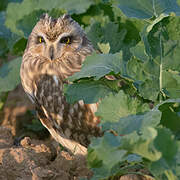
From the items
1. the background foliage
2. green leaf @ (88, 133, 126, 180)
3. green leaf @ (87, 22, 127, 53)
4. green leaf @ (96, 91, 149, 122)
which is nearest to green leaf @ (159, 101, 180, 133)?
the background foliage

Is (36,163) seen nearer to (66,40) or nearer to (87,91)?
(87,91)

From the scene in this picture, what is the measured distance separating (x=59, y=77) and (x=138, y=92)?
1086 mm

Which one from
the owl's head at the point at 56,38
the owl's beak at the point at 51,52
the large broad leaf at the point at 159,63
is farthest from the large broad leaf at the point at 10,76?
the large broad leaf at the point at 159,63

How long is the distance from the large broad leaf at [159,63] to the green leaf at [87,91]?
35 cm

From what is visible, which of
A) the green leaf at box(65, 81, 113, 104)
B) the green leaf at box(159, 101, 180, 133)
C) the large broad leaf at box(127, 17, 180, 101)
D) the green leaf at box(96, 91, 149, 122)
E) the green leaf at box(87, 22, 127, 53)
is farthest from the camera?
the green leaf at box(87, 22, 127, 53)

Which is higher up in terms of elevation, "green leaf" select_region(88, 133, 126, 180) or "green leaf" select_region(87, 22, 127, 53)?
"green leaf" select_region(88, 133, 126, 180)

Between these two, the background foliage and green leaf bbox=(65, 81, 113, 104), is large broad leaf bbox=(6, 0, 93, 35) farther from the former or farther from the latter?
green leaf bbox=(65, 81, 113, 104)

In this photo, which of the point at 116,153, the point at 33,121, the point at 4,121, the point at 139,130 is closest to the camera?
the point at 116,153

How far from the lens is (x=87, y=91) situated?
3756 millimetres

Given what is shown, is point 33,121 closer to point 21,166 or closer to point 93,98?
point 21,166

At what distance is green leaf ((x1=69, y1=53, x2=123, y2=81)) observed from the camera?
11.7 feet

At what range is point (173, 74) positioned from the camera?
3.57m

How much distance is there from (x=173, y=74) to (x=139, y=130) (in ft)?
2.50

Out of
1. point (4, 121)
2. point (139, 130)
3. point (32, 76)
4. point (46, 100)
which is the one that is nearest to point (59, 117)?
point (46, 100)
